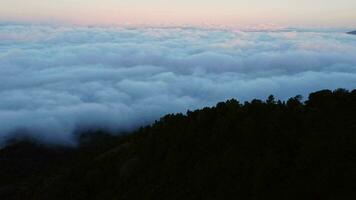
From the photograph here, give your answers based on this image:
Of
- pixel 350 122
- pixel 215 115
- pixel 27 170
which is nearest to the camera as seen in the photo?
pixel 350 122

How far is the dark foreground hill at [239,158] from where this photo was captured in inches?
1425

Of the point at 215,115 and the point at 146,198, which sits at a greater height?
the point at 215,115

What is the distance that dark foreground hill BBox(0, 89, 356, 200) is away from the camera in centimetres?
3619

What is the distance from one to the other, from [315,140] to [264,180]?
243 inches

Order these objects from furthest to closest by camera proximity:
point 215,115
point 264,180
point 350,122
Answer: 1. point 215,115
2. point 350,122
3. point 264,180

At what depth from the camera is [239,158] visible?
137 feet

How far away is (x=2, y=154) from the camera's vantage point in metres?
155

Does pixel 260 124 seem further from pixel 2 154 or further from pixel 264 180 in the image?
pixel 2 154

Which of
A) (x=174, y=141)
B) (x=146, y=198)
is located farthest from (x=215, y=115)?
(x=146, y=198)

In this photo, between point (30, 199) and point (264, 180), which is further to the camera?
point (30, 199)

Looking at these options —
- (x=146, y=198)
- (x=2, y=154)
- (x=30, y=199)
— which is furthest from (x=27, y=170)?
(x=146, y=198)

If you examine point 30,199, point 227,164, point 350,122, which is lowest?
point 30,199

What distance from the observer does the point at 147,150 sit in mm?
52969

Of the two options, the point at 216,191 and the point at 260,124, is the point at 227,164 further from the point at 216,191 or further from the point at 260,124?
the point at 260,124
